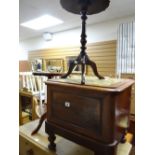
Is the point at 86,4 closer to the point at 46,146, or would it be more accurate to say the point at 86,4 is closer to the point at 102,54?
the point at 46,146

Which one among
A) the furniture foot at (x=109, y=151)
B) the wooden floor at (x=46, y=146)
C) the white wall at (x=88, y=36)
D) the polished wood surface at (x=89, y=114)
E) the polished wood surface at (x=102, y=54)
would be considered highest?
the white wall at (x=88, y=36)

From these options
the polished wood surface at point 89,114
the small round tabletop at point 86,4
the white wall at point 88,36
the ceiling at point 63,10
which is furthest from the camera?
the white wall at point 88,36

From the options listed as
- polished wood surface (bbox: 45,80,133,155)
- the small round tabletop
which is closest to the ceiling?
the small round tabletop

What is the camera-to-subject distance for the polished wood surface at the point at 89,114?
Answer: 2.58ft

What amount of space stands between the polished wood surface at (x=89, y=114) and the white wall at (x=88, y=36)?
2384 mm

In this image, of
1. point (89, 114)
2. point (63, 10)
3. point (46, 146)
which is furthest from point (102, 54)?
point (89, 114)

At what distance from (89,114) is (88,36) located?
2839mm

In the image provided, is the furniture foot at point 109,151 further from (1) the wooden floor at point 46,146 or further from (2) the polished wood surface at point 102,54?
(2) the polished wood surface at point 102,54

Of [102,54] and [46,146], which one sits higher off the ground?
[102,54]

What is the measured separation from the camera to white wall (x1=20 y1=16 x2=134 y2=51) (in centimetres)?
306

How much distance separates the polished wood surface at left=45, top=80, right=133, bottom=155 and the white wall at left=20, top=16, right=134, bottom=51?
2.38 metres

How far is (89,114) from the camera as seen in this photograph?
0.85 meters

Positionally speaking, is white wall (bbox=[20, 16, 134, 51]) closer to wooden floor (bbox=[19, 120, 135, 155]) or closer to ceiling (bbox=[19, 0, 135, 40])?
ceiling (bbox=[19, 0, 135, 40])

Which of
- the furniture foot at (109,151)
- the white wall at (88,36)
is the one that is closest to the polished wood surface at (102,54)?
the white wall at (88,36)
